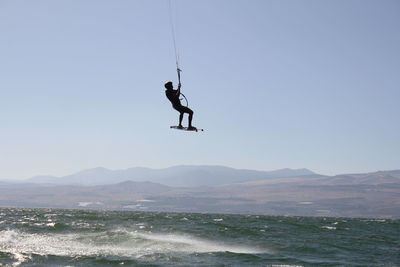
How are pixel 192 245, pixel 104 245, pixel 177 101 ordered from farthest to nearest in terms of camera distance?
pixel 192 245 < pixel 104 245 < pixel 177 101

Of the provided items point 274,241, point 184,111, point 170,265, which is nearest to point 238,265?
point 170,265

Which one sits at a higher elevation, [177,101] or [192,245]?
[177,101]

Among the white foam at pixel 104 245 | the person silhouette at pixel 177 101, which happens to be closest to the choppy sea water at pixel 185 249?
the white foam at pixel 104 245

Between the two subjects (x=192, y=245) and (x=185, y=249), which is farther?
(x=192, y=245)

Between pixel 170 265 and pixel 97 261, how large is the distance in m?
3.28

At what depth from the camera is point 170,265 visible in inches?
634

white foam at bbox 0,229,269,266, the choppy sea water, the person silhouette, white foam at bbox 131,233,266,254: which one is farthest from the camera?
white foam at bbox 131,233,266,254

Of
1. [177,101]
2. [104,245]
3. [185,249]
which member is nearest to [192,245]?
[185,249]

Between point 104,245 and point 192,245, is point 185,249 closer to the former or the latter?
point 192,245

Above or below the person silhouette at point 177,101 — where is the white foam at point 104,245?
below

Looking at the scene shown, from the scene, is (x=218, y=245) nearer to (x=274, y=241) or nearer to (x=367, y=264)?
(x=274, y=241)

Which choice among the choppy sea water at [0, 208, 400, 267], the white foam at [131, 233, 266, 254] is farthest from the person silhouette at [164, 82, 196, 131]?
the white foam at [131, 233, 266, 254]

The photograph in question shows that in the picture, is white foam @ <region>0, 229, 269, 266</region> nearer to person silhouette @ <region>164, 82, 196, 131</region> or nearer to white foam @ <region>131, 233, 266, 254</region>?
white foam @ <region>131, 233, 266, 254</region>

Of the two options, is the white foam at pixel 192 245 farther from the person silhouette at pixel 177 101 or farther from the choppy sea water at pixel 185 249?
the person silhouette at pixel 177 101
